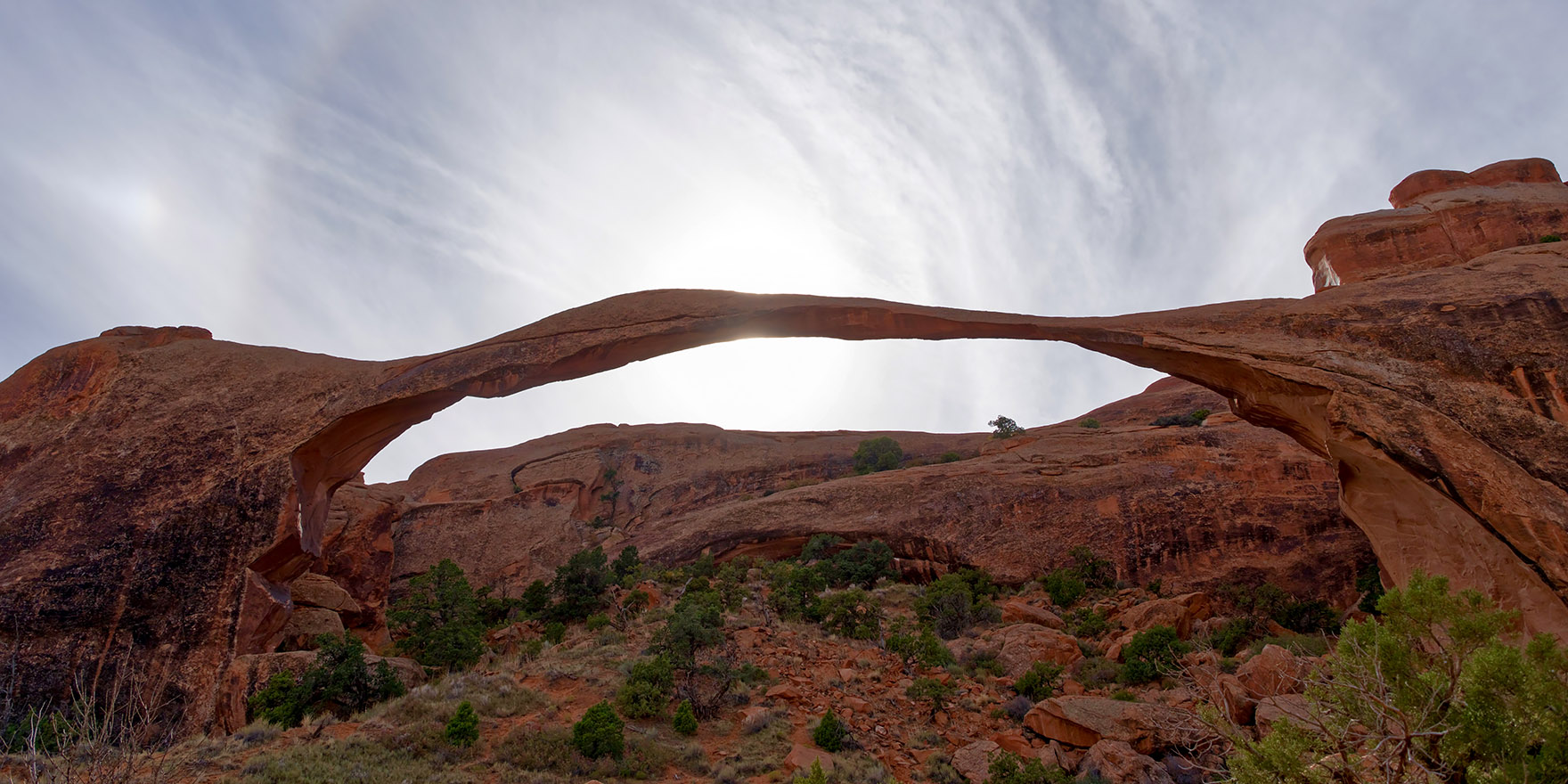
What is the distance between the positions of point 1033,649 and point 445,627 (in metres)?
11.1

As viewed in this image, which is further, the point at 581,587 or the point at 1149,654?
the point at 581,587

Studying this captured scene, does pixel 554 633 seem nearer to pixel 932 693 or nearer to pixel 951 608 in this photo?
pixel 951 608

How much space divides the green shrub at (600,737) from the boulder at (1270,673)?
26.4 ft

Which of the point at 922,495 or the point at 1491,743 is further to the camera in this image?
the point at 922,495

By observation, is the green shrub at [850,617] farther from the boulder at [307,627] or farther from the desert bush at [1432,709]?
the desert bush at [1432,709]

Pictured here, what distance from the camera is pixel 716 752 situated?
32.2 ft

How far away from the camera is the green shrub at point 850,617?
1647 centimetres

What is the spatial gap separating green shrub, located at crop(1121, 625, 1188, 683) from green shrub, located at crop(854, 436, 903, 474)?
964 inches

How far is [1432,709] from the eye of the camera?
5383mm

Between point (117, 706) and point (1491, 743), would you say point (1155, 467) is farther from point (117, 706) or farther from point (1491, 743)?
point (117, 706)

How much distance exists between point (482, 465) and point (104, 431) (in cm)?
3401

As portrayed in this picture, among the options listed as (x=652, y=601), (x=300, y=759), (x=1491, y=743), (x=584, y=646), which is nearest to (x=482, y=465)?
(x=652, y=601)

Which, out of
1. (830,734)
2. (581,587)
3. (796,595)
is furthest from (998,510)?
(830,734)

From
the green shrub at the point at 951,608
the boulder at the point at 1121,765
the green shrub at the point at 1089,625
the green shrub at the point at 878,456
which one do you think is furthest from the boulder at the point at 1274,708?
the green shrub at the point at 878,456
